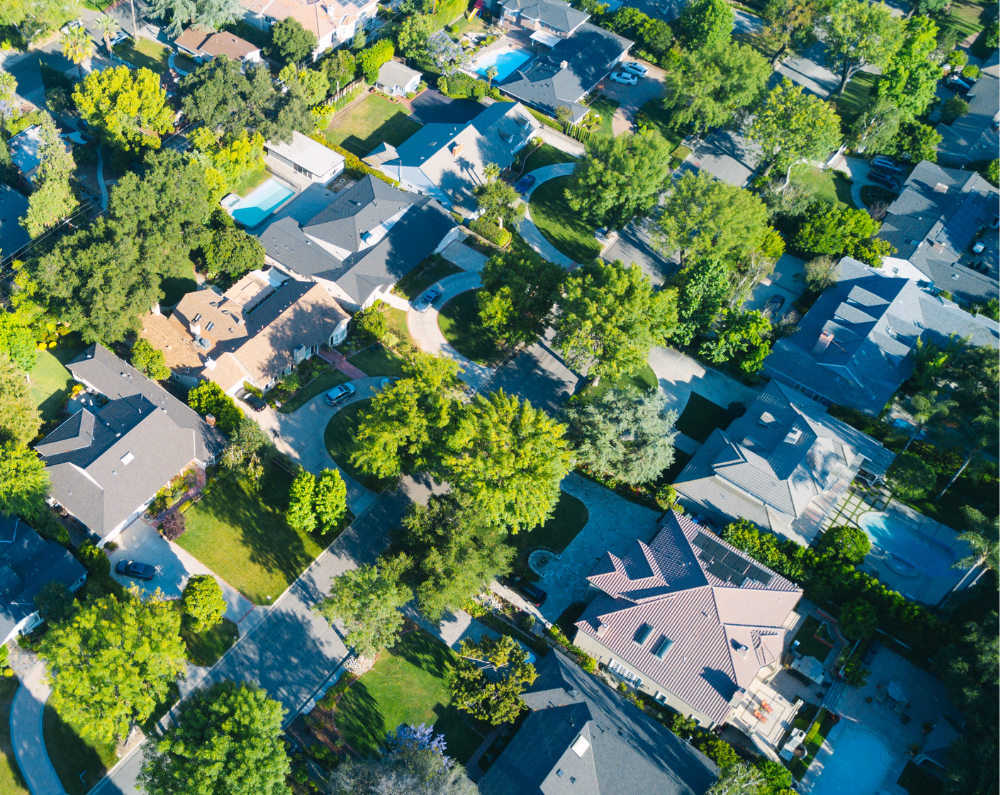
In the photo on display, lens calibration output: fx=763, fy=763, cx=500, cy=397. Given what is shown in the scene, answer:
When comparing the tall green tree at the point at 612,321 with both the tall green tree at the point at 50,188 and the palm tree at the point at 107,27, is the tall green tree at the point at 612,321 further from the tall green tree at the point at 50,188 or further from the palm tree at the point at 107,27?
the palm tree at the point at 107,27

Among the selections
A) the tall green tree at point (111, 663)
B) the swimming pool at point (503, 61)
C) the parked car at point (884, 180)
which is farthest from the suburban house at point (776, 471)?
the swimming pool at point (503, 61)

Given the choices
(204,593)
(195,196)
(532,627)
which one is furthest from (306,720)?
(195,196)

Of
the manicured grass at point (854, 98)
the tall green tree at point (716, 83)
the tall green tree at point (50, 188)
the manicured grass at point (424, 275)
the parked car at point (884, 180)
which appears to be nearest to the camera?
the tall green tree at point (50, 188)

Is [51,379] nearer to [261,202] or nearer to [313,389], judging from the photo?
[313,389]

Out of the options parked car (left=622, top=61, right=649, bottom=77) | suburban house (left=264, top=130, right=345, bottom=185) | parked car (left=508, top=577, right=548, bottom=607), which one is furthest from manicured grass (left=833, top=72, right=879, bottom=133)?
parked car (left=508, top=577, right=548, bottom=607)

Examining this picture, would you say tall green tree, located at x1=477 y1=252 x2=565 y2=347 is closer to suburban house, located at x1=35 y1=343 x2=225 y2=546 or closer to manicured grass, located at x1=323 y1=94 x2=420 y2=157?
suburban house, located at x1=35 y1=343 x2=225 y2=546

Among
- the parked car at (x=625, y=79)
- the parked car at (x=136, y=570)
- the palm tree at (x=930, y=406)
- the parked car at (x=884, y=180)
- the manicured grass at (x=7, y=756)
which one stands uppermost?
the parked car at (x=884, y=180)
